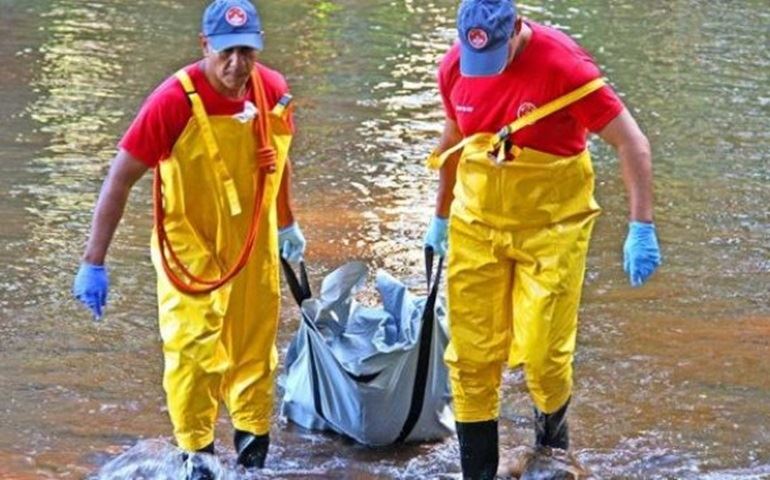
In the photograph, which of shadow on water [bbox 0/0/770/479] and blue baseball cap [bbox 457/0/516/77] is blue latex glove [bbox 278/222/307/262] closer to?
shadow on water [bbox 0/0/770/479]

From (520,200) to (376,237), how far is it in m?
3.52

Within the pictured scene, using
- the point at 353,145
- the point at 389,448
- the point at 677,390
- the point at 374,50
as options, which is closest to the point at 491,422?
the point at 389,448

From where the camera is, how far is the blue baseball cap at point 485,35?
4.51 meters

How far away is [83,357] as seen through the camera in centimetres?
634

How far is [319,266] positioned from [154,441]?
238 centimetres

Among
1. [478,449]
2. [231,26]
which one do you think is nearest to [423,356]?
[478,449]

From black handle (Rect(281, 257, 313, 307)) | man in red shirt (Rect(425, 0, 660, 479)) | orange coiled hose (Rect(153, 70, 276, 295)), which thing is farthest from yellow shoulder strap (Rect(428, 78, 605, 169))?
black handle (Rect(281, 257, 313, 307))

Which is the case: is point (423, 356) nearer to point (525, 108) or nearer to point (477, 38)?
point (525, 108)

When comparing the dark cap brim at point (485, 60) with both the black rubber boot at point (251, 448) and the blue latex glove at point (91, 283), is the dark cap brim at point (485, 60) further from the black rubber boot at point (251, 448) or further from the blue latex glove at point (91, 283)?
the black rubber boot at point (251, 448)

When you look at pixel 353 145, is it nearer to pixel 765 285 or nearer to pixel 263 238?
pixel 765 285

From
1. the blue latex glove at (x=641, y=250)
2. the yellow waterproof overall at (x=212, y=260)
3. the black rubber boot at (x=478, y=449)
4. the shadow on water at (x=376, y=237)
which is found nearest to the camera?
the yellow waterproof overall at (x=212, y=260)

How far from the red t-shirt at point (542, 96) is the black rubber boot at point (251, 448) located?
135cm

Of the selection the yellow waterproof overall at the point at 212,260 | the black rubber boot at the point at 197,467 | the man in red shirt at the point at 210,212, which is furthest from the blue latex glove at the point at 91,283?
the black rubber boot at the point at 197,467

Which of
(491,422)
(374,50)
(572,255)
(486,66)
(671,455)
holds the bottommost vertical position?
(374,50)
